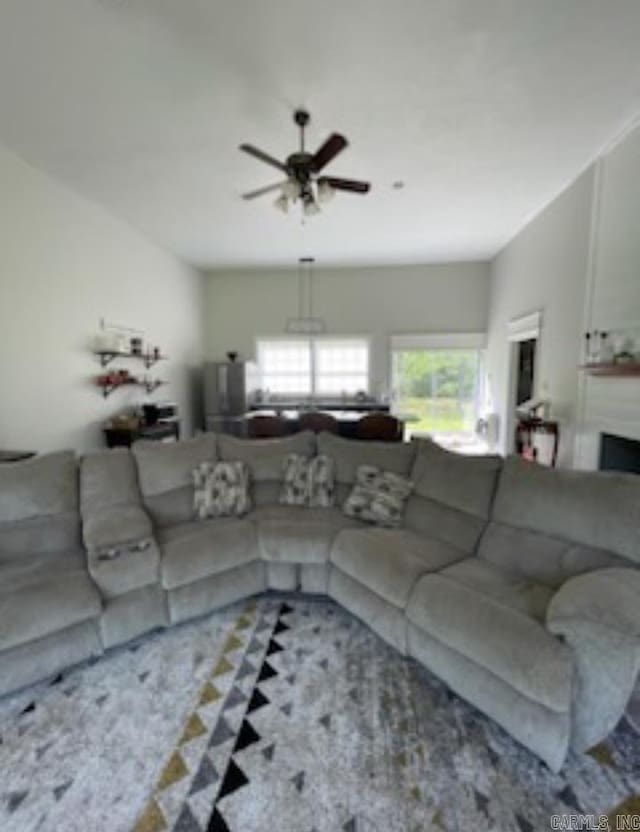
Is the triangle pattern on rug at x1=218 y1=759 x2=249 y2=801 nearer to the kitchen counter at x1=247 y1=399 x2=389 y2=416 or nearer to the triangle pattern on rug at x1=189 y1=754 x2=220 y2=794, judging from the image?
the triangle pattern on rug at x1=189 y1=754 x2=220 y2=794

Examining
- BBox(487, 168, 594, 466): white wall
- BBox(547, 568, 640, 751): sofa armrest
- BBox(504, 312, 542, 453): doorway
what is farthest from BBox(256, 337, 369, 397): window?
BBox(547, 568, 640, 751): sofa armrest

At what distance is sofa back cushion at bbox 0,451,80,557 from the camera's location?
2.22m

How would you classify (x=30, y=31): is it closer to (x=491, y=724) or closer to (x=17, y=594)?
(x=17, y=594)

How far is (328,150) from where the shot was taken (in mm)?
2463

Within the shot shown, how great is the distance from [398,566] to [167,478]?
1.61m

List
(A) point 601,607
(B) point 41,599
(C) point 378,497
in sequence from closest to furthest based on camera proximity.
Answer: (A) point 601,607 → (B) point 41,599 → (C) point 378,497

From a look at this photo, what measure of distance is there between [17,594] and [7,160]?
3405 mm

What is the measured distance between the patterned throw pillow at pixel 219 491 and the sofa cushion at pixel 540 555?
1572mm

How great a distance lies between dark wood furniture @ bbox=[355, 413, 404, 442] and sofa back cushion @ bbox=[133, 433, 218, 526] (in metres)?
1.92

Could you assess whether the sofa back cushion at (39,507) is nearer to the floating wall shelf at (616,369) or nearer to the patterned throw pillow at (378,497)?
the patterned throw pillow at (378,497)

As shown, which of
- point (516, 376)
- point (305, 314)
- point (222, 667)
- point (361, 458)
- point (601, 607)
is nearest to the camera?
point (601, 607)

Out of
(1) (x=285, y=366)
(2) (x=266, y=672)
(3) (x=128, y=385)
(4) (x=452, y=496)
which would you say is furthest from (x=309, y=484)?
(1) (x=285, y=366)

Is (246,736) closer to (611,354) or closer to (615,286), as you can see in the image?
(611,354)

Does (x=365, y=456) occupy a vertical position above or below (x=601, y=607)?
above
